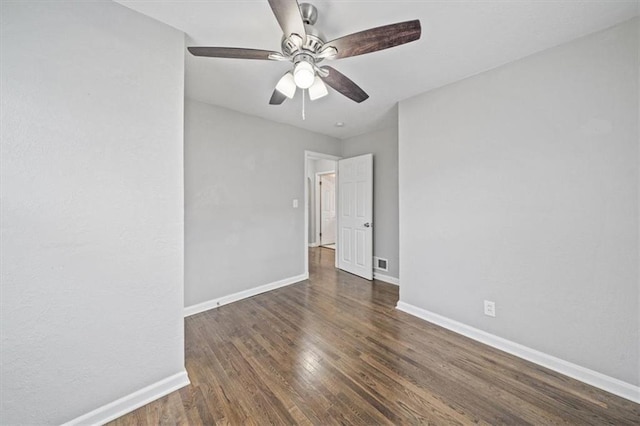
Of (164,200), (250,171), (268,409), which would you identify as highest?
(250,171)

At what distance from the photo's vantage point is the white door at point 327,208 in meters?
6.86

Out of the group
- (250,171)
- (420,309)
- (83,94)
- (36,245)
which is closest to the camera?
(36,245)

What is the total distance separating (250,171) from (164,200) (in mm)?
1707

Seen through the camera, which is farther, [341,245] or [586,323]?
[341,245]

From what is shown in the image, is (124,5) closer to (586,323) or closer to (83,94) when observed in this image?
(83,94)

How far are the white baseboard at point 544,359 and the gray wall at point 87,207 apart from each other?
237 cm

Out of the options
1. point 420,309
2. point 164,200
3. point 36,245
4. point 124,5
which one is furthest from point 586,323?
point 124,5

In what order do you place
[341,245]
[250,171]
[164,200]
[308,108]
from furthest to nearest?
[341,245]
[250,171]
[308,108]
[164,200]

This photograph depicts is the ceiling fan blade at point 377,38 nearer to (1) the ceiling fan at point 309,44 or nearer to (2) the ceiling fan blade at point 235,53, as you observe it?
(1) the ceiling fan at point 309,44

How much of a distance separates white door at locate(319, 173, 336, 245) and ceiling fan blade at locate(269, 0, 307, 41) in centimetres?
550

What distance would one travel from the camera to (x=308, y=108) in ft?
9.65

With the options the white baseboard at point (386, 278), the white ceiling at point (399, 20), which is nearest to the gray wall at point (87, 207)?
the white ceiling at point (399, 20)

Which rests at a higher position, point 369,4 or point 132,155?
point 369,4

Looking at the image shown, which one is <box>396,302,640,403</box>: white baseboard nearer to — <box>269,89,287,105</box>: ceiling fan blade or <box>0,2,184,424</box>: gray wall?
<box>0,2,184,424</box>: gray wall
